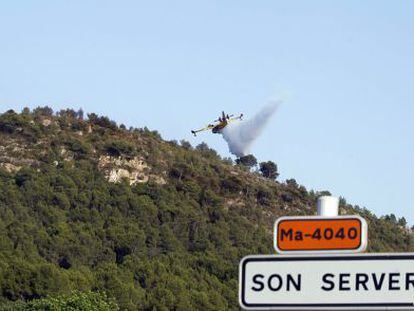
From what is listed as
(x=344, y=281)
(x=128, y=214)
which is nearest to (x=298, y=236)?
(x=344, y=281)

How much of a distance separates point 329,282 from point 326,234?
0.31 m

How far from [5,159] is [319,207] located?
13181 cm

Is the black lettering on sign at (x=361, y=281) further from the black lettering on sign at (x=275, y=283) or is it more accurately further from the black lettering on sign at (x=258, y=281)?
the black lettering on sign at (x=258, y=281)

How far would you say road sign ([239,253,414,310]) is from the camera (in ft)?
28.5

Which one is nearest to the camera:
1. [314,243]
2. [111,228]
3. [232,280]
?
[314,243]

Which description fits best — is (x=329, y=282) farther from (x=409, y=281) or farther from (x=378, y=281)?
(x=409, y=281)

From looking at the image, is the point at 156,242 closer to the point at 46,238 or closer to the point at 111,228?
the point at 111,228

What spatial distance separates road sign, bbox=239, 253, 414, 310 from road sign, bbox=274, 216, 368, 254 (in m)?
0.06

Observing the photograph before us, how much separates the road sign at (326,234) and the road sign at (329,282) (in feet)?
0.21

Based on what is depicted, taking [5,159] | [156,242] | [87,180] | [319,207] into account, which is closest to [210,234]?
[156,242]

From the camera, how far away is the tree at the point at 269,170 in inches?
6454

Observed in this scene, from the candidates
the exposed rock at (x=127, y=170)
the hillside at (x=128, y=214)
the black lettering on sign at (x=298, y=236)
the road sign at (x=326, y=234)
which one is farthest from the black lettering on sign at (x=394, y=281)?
the exposed rock at (x=127, y=170)

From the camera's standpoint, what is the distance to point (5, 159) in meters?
139

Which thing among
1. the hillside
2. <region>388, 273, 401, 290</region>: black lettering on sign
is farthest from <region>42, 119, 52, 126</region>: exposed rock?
<region>388, 273, 401, 290</region>: black lettering on sign
